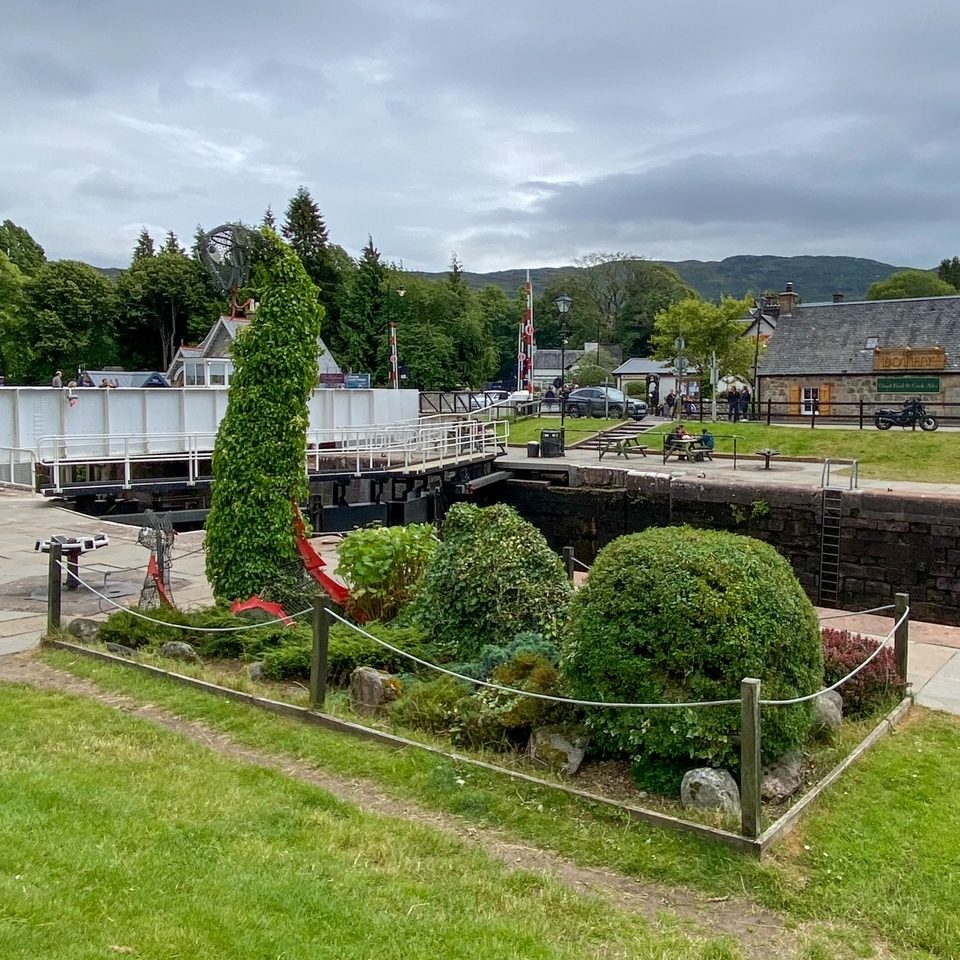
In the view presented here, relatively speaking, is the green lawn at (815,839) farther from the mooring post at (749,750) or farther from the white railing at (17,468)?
the white railing at (17,468)

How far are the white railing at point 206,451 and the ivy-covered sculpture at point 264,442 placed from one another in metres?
8.48

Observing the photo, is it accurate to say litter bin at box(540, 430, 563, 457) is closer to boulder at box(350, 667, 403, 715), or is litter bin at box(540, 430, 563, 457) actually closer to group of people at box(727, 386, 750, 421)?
group of people at box(727, 386, 750, 421)

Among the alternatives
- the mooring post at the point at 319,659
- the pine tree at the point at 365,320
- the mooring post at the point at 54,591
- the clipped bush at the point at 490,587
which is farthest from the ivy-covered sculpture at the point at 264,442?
the pine tree at the point at 365,320

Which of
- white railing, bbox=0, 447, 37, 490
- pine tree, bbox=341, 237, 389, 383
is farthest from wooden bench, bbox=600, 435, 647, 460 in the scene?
pine tree, bbox=341, 237, 389, 383

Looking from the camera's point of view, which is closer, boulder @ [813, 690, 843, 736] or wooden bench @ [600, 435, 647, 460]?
boulder @ [813, 690, 843, 736]

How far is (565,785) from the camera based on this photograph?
17.8 feet

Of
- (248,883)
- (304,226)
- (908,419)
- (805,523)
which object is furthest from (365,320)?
(248,883)

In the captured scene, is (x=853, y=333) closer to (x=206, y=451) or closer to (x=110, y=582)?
(x=206, y=451)

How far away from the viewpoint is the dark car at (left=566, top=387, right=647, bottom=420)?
37.4 meters

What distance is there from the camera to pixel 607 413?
3697cm

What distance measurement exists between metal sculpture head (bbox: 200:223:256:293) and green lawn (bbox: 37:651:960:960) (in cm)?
934

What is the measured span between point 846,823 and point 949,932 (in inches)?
41.3

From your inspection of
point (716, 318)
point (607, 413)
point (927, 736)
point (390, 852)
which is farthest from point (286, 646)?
point (716, 318)

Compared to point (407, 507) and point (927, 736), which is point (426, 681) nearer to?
point (927, 736)
